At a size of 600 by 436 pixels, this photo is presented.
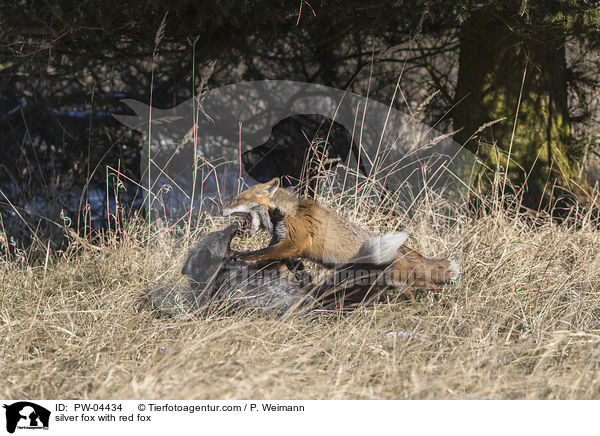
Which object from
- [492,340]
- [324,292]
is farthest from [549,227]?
[324,292]

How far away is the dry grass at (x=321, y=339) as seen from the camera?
8.19ft

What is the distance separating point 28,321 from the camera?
122 inches

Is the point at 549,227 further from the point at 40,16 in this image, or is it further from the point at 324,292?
the point at 40,16

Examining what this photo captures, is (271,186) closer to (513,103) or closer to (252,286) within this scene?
(252,286)

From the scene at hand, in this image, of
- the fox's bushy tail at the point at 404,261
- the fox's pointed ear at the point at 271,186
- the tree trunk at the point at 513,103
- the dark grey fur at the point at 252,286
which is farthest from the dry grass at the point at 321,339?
the tree trunk at the point at 513,103

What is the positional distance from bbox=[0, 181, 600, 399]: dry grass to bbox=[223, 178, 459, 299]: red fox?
0.28 m

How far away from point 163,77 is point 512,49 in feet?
12.8

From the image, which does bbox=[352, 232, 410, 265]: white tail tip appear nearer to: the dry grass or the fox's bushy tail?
the fox's bushy tail

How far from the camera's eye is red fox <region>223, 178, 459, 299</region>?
275 centimetres

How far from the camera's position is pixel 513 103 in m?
5.31
